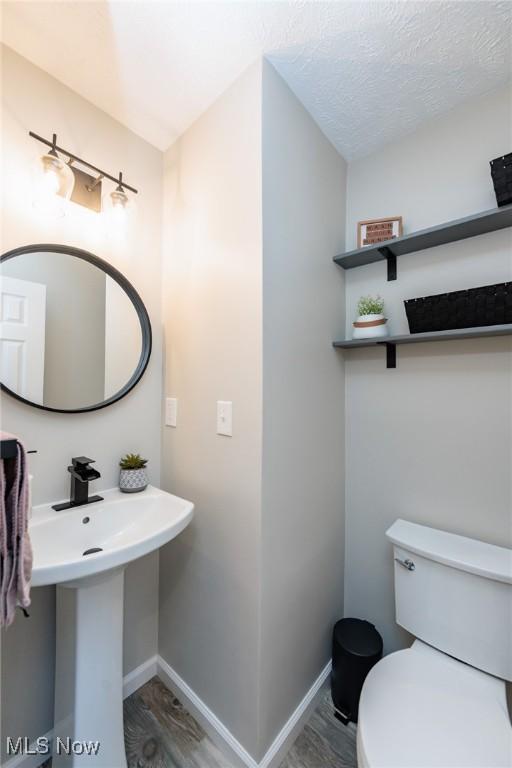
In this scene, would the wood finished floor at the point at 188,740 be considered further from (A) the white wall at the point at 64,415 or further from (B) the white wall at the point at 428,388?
(B) the white wall at the point at 428,388

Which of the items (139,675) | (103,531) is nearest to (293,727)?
(139,675)

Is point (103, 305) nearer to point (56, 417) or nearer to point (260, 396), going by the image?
point (56, 417)

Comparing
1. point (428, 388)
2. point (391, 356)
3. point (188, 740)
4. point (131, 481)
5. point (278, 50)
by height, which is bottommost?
point (188, 740)

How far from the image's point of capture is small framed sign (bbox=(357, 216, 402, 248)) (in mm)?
1426

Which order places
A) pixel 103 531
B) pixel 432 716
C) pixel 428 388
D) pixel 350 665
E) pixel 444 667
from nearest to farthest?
1. pixel 432 716
2. pixel 444 667
3. pixel 103 531
4. pixel 350 665
5. pixel 428 388

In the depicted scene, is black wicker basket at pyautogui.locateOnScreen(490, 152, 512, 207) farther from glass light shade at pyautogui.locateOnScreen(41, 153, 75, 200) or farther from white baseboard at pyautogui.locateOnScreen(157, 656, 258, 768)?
white baseboard at pyautogui.locateOnScreen(157, 656, 258, 768)

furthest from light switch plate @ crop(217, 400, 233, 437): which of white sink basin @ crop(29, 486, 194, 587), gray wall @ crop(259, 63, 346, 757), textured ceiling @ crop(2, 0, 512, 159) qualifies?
textured ceiling @ crop(2, 0, 512, 159)

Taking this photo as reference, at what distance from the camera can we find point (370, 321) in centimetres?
141

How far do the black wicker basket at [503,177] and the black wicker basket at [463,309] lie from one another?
30 centimetres

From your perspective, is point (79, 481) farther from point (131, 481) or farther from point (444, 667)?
point (444, 667)

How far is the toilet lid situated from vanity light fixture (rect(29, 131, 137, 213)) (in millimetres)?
1961

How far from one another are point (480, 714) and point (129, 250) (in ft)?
6.71

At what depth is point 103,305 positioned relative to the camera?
1.33 meters

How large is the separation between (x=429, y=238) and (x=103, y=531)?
1.74m
